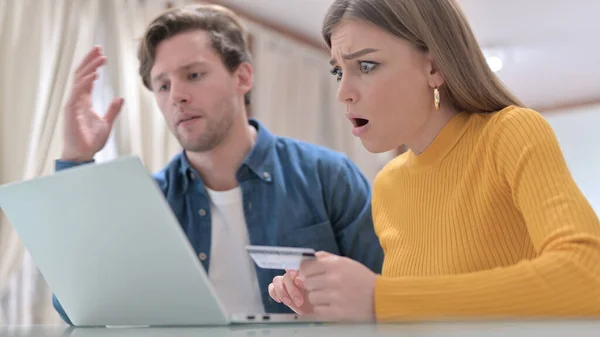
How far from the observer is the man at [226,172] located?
63.7 inches

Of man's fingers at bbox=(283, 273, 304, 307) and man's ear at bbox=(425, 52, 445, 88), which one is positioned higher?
man's ear at bbox=(425, 52, 445, 88)

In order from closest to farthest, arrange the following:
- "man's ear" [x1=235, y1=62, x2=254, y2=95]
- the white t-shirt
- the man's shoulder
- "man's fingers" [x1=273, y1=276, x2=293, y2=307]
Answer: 1. "man's fingers" [x1=273, y1=276, x2=293, y2=307]
2. the white t-shirt
3. the man's shoulder
4. "man's ear" [x1=235, y1=62, x2=254, y2=95]

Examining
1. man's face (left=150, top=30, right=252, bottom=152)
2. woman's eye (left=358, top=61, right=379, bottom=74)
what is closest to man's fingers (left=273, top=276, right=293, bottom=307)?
woman's eye (left=358, top=61, right=379, bottom=74)

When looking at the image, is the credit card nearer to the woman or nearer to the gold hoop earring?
the woman

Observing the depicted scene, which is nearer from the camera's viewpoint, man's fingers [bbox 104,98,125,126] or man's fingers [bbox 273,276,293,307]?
man's fingers [bbox 273,276,293,307]

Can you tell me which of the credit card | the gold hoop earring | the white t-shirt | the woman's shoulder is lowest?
the white t-shirt

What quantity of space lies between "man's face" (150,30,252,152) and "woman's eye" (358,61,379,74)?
757 mm

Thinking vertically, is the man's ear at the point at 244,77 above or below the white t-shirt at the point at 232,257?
above

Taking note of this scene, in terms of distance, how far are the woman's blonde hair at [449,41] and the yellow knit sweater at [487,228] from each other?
0.15 feet

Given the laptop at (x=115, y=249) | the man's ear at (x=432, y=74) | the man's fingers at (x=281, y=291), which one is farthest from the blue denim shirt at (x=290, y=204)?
the laptop at (x=115, y=249)

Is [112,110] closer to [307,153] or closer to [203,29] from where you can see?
[203,29]

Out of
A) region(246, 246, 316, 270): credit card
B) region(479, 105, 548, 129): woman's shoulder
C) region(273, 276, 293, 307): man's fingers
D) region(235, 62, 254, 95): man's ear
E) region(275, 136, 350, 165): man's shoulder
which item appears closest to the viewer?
region(246, 246, 316, 270): credit card

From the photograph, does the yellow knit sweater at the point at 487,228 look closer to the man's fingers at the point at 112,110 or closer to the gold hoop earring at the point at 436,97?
the gold hoop earring at the point at 436,97

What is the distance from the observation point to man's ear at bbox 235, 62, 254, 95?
1.91m
